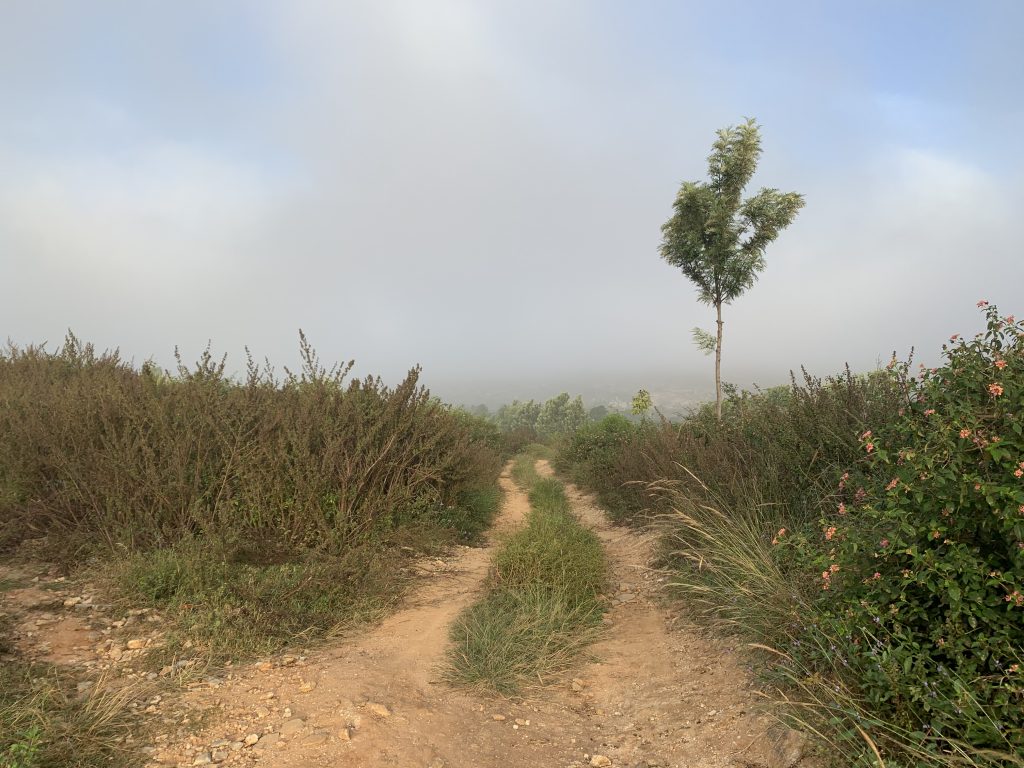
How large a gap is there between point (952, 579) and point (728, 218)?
13.8 metres

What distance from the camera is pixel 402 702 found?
313 centimetres

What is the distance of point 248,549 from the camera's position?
5.07 m

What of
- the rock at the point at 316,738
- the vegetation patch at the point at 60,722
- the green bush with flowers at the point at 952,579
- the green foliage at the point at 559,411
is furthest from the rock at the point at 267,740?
the green foliage at the point at 559,411

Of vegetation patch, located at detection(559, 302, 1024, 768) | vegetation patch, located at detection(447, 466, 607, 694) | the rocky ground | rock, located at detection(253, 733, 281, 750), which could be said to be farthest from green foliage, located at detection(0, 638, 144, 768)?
vegetation patch, located at detection(559, 302, 1024, 768)

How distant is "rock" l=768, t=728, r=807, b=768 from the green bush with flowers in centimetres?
36

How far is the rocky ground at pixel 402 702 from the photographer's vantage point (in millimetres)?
2619

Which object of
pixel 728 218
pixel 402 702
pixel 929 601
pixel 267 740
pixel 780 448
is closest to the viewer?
pixel 929 601

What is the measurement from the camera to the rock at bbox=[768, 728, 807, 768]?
240 cm

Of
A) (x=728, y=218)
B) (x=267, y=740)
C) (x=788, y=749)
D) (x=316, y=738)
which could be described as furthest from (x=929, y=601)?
(x=728, y=218)

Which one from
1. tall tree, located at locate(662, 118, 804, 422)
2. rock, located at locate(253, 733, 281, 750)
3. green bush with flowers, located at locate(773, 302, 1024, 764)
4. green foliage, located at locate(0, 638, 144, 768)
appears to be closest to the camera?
green bush with flowers, located at locate(773, 302, 1024, 764)

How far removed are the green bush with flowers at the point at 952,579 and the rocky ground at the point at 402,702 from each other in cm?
61

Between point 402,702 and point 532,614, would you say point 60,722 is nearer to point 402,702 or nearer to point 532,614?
point 402,702

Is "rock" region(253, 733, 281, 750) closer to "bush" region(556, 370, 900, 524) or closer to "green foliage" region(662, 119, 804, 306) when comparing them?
"bush" region(556, 370, 900, 524)

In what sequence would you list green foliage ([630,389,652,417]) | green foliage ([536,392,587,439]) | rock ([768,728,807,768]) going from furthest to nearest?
green foliage ([536,392,587,439]) < green foliage ([630,389,652,417]) < rock ([768,728,807,768])
